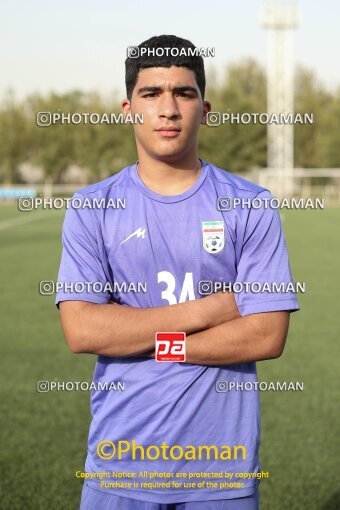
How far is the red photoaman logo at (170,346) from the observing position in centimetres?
282

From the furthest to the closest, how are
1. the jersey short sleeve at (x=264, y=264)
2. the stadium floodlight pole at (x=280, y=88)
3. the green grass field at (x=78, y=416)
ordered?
the stadium floodlight pole at (x=280, y=88)
the green grass field at (x=78, y=416)
the jersey short sleeve at (x=264, y=264)

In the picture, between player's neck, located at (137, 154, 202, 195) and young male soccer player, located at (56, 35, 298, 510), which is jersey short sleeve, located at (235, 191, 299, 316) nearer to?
young male soccer player, located at (56, 35, 298, 510)

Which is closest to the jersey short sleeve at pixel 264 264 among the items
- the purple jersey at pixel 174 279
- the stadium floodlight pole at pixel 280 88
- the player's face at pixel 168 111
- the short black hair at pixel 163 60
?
the purple jersey at pixel 174 279

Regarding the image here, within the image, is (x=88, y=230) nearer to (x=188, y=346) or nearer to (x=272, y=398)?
(x=188, y=346)

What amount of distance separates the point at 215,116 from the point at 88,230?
2.68 ft

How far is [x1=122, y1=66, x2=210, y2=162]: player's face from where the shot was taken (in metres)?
2.74

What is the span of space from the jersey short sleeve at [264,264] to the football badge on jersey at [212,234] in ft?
0.30

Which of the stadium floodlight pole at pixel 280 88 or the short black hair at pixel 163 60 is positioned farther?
the stadium floodlight pole at pixel 280 88

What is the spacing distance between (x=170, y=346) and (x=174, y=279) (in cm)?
20

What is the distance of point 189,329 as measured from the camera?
9.48ft

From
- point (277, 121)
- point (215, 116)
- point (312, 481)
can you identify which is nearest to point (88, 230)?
point (215, 116)

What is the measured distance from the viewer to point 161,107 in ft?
9.04

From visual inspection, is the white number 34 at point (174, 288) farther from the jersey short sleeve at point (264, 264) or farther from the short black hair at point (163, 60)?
the short black hair at point (163, 60)

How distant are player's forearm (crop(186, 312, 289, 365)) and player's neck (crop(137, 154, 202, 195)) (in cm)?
44
